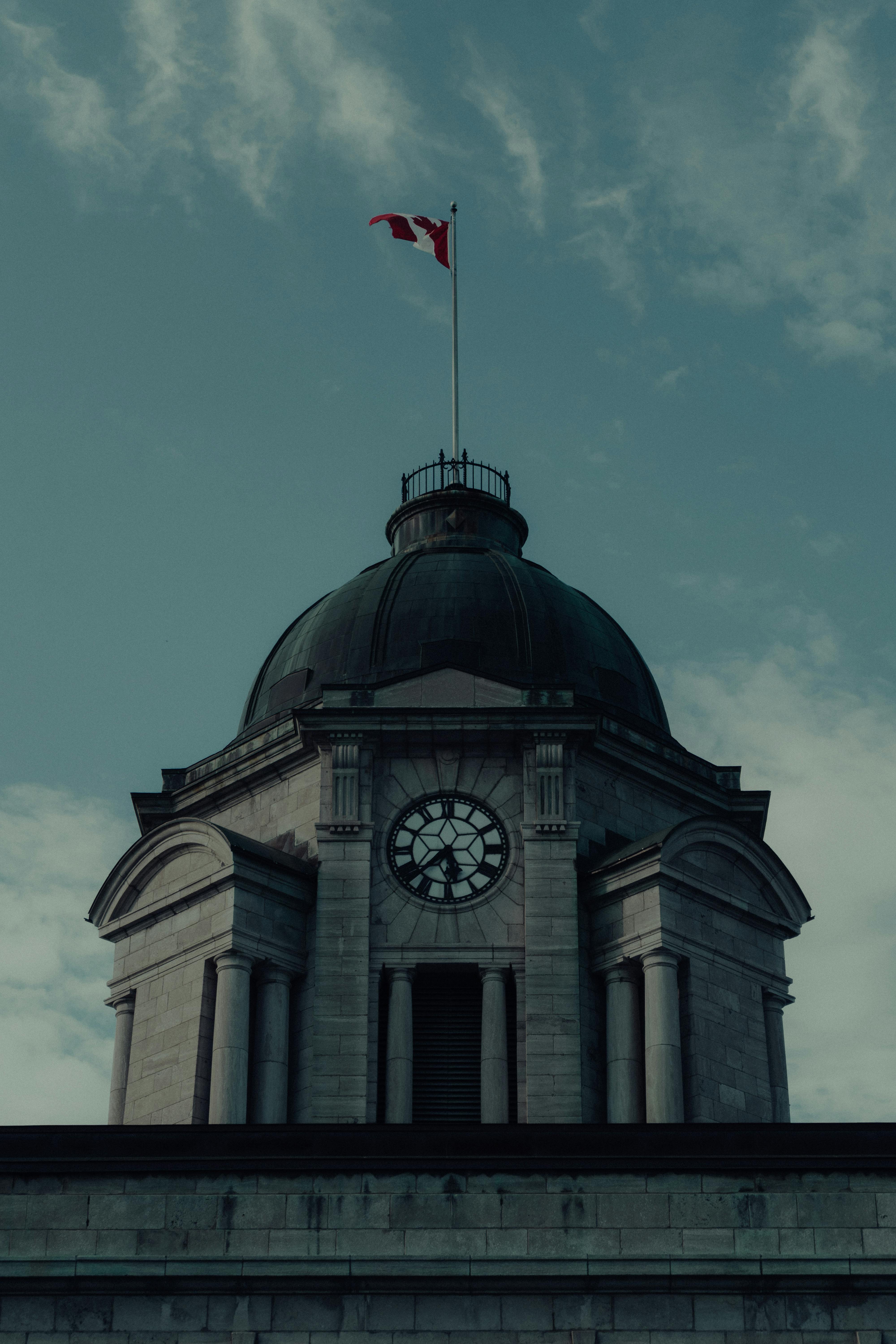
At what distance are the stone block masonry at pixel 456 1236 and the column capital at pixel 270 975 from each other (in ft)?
48.8

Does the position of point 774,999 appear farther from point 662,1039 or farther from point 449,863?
point 449,863

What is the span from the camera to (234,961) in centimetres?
4247

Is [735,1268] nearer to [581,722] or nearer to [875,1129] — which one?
[875,1129]

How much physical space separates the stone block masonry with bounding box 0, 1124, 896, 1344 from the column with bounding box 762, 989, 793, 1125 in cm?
1639

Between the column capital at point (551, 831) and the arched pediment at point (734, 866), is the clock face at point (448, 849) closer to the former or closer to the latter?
the column capital at point (551, 831)

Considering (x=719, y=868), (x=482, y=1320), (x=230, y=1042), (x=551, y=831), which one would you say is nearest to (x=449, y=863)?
(x=551, y=831)

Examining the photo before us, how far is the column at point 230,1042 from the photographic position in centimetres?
4053

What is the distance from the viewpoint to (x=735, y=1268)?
2673cm

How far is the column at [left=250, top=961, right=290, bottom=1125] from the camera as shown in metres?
41.2

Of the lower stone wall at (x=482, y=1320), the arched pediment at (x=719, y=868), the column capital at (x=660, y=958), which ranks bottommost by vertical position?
the lower stone wall at (x=482, y=1320)

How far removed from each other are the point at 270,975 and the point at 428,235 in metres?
26.2

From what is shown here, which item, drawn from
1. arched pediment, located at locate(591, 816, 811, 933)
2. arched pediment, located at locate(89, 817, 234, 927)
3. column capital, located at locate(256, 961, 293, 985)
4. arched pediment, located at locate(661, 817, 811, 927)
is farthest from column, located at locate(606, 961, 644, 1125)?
arched pediment, located at locate(89, 817, 234, 927)

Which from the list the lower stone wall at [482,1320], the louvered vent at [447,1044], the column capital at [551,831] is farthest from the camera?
the column capital at [551,831]

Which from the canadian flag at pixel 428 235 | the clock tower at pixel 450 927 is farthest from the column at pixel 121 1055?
the canadian flag at pixel 428 235
